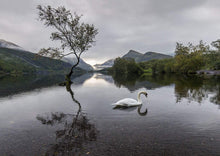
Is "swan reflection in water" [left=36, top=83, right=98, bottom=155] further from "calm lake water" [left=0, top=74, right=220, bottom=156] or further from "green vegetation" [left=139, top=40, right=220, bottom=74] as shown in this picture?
"green vegetation" [left=139, top=40, right=220, bottom=74]

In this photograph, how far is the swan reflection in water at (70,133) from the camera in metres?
6.23

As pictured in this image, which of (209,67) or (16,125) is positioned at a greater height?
(209,67)

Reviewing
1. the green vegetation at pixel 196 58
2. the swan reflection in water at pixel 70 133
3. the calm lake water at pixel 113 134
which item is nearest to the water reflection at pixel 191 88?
the calm lake water at pixel 113 134

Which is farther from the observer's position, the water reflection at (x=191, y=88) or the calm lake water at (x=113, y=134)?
the water reflection at (x=191, y=88)

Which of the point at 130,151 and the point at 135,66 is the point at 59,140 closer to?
the point at 130,151

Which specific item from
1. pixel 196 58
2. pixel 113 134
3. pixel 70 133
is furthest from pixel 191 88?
pixel 196 58

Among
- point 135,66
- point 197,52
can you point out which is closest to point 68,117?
point 197,52

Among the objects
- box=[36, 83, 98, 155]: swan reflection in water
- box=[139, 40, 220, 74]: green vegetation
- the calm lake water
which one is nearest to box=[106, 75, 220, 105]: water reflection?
the calm lake water

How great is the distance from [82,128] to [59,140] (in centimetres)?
181

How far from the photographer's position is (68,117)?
10883 millimetres

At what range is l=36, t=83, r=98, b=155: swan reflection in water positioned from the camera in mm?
6234

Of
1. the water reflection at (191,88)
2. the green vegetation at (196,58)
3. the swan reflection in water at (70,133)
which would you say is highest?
the green vegetation at (196,58)

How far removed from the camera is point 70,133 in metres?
7.91

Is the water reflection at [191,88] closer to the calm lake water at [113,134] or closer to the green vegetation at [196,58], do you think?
the calm lake water at [113,134]
